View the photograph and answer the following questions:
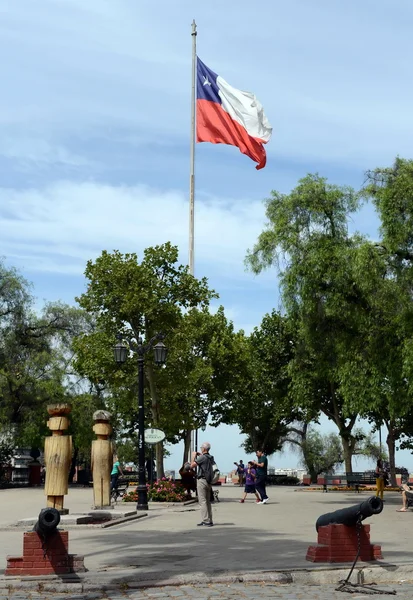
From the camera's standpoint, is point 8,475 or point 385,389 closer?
point 385,389

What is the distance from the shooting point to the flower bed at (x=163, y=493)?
29.2 meters

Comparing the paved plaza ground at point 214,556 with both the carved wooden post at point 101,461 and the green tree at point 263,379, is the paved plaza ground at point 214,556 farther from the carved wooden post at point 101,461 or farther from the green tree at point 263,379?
the green tree at point 263,379

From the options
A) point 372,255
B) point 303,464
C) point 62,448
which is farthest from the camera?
Answer: point 303,464

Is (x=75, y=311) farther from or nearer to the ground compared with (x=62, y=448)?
farther from the ground

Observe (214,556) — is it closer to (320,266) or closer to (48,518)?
(48,518)

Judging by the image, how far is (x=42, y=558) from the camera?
11.1 meters

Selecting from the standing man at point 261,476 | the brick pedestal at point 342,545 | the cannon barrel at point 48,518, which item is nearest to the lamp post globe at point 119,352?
the standing man at point 261,476

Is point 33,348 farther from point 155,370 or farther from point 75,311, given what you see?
point 155,370

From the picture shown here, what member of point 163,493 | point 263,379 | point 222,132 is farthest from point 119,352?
point 263,379

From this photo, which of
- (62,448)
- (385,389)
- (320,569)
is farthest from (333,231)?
(320,569)

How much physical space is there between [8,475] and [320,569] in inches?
1871

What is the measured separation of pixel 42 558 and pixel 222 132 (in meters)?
28.0

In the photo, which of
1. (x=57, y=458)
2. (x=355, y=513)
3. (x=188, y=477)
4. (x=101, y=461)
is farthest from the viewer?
(x=188, y=477)

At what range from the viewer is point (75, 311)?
59188mm
